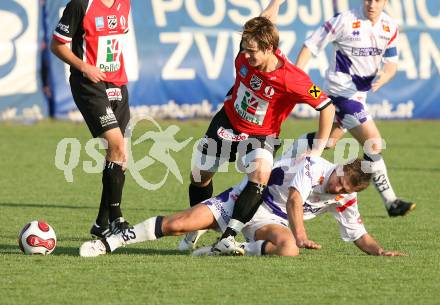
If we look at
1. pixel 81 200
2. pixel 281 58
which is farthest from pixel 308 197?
pixel 81 200

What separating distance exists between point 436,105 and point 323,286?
52.1 feet

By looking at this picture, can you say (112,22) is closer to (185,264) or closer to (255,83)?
(255,83)

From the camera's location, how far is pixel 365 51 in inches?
430

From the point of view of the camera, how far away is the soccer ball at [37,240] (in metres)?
7.66

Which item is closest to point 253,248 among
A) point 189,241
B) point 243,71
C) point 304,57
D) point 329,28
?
point 189,241

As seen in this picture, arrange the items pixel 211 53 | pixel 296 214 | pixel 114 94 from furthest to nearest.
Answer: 1. pixel 211 53
2. pixel 114 94
3. pixel 296 214

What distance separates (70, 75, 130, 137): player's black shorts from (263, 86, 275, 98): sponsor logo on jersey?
1.45 m

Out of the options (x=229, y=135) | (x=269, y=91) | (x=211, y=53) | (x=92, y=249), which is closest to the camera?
(x=92, y=249)

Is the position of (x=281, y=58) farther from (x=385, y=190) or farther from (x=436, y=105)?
(x=436, y=105)

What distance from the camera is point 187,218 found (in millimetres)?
7605

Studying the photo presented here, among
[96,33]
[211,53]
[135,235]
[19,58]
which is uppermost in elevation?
[96,33]

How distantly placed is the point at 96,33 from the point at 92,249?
2208 mm

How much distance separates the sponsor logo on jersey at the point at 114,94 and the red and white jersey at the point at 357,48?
8.87ft

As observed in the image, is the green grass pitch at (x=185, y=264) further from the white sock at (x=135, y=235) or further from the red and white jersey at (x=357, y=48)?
the red and white jersey at (x=357, y=48)
